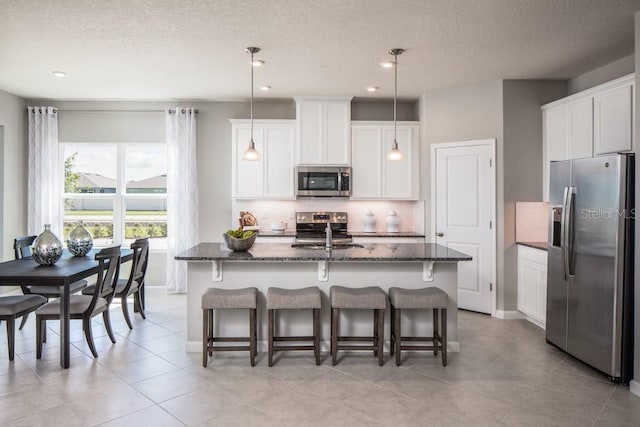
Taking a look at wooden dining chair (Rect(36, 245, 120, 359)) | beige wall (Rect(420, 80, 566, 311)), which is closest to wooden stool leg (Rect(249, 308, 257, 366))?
wooden dining chair (Rect(36, 245, 120, 359))

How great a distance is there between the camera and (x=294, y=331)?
354cm

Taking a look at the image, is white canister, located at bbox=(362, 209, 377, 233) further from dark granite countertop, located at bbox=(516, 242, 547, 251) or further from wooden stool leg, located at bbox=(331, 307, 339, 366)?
wooden stool leg, located at bbox=(331, 307, 339, 366)

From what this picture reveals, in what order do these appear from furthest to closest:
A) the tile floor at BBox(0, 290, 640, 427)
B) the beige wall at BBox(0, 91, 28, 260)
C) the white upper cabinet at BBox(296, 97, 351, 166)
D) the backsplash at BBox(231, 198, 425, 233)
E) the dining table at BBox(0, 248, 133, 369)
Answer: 1. the backsplash at BBox(231, 198, 425, 233)
2. the white upper cabinet at BBox(296, 97, 351, 166)
3. the beige wall at BBox(0, 91, 28, 260)
4. the dining table at BBox(0, 248, 133, 369)
5. the tile floor at BBox(0, 290, 640, 427)

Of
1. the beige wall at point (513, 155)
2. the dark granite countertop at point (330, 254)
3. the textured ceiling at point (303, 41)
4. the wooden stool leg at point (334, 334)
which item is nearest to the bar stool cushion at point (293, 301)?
the wooden stool leg at point (334, 334)

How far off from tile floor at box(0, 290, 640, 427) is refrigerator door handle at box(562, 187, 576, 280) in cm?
79

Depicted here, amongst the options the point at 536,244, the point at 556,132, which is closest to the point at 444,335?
the point at 536,244

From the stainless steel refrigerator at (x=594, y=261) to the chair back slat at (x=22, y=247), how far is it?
5.26 meters

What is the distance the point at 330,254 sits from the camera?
11.3 feet

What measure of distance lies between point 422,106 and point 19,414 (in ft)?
16.8

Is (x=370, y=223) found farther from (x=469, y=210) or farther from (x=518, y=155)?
(x=518, y=155)

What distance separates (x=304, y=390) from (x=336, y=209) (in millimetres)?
3339

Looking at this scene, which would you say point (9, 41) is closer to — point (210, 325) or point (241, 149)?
point (241, 149)

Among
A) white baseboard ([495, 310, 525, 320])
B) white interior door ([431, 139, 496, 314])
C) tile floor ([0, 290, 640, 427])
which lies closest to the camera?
tile floor ([0, 290, 640, 427])

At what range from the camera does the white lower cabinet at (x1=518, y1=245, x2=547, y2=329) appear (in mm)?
4145
